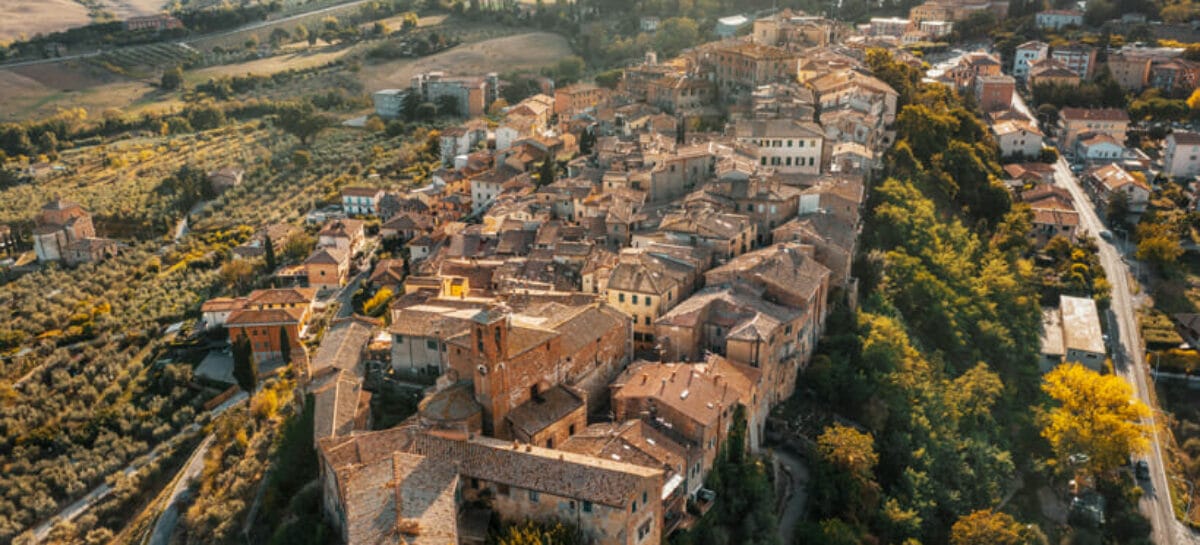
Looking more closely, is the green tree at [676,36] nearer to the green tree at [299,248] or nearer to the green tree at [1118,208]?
the green tree at [1118,208]

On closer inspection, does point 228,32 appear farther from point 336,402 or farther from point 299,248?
point 336,402

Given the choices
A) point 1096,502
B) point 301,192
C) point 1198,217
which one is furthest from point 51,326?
point 1198,217

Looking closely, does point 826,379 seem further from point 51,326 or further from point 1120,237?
point 51,326

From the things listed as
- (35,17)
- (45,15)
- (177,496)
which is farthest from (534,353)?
(45,15)

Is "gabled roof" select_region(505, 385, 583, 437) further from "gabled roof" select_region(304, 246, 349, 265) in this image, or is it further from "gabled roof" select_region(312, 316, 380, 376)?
"gabled roof" select_region(304, 246, 349, 265)

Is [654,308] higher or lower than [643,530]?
Result: higher
